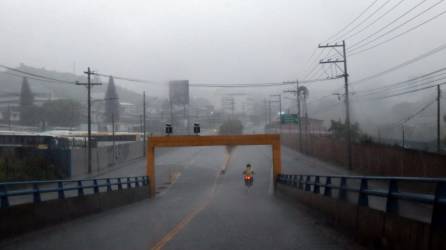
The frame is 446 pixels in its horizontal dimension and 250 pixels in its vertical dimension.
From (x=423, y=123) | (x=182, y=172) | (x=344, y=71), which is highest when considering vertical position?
(x=344, y=71)

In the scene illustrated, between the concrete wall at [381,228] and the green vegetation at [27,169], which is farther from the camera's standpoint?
the green vegetation at [27,169]

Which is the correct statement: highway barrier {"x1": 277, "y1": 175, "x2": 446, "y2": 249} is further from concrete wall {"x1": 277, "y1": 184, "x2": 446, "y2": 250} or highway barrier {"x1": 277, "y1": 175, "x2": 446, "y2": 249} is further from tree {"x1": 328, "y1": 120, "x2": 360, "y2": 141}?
tree {"x1": 328, "y1": 120, "x2": 360, "y2": 141}

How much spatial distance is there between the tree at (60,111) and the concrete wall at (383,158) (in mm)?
37524

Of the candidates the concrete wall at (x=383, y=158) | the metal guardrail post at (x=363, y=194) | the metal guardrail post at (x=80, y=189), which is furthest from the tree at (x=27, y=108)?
the metal guardrail post at (x=363, y=194)

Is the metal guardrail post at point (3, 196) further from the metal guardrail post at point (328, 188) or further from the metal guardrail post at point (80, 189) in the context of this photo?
the metal guardrail post at point (328, 188)

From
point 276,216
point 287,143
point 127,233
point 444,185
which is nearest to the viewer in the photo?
point 444,185

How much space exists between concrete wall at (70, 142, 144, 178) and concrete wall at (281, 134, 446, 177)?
24457 millimetres

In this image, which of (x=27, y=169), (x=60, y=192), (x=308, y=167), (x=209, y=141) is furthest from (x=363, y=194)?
(x=308, y=167)

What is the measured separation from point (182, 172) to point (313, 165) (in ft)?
48.3

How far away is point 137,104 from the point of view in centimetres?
12138

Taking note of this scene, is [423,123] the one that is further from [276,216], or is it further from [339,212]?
[339,212]

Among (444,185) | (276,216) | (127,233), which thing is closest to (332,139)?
(276,216)

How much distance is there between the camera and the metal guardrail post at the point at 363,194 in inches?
518

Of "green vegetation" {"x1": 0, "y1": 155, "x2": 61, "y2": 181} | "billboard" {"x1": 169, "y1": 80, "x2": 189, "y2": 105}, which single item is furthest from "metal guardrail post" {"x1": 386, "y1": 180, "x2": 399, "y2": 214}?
"billboard" {"x1": 169, "y1": 80, "x2": 189, "y2": 105}
